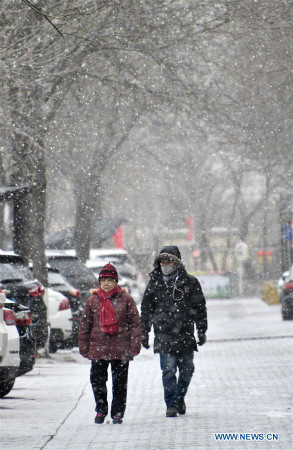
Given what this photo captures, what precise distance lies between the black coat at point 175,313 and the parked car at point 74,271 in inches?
421

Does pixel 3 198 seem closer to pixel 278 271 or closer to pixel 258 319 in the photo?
pixel 258 319

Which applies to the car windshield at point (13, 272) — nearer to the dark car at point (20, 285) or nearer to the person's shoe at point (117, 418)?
the dark car at point (20, 285)

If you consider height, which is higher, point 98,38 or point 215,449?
point 98,38

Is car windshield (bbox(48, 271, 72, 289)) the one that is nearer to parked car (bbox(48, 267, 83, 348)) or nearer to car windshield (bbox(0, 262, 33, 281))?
parked car (bbox(48, 267, 83, 348))

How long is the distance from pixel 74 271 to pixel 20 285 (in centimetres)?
811

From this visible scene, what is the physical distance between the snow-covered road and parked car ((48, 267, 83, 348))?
131 centimetres

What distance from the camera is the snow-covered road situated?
29.6 ft

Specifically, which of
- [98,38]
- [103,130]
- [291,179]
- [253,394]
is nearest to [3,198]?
[98,38]

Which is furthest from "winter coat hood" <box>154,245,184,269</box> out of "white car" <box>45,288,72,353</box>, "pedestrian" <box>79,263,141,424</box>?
"white car" <box>45,288,72,353</box>

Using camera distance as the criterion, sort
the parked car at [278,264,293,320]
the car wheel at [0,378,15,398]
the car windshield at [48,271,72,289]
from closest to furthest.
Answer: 1. the car wheel at [0,378,15,398]
2. the car windshield at [48,271,72,289]
3. the parked car at [278,264,293,320]

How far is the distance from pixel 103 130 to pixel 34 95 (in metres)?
11.2

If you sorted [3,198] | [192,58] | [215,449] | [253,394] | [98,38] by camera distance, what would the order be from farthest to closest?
[192,58] → [3,198] → [98,38] → [253,394] → [215,449]

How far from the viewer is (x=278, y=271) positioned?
Answer: 7006cm

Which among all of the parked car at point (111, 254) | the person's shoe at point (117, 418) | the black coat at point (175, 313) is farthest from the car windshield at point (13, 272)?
the parked car at point (111, 254)
